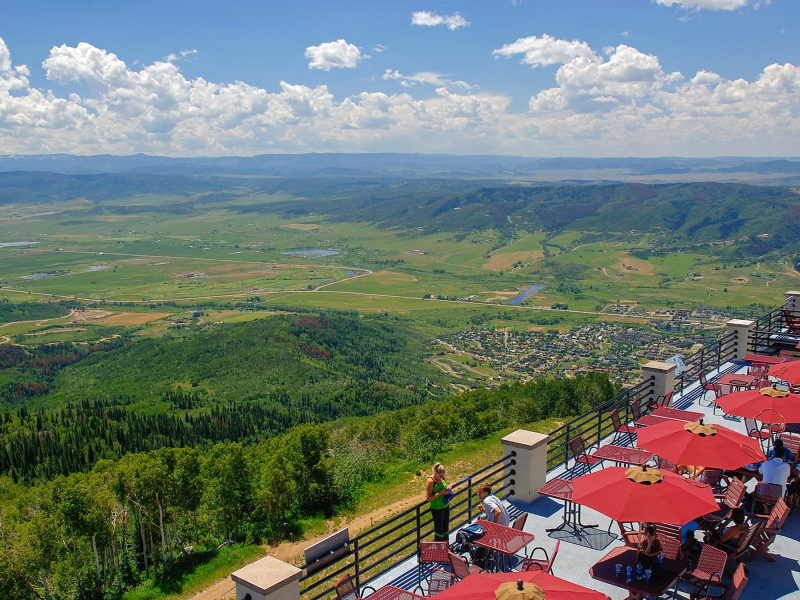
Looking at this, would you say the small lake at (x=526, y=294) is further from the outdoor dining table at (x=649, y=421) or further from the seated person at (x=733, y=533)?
the seated person at (x=733, y=533)

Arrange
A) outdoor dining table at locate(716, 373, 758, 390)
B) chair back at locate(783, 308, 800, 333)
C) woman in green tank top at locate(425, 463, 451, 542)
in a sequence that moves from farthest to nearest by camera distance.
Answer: chair back at locate(783, 308, 800, 333), outdoor dining table at locate(716, 373, 758, 390), woman in green tank top at locate(425, 463, 451, 542)

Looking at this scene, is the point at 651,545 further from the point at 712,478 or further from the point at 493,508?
the point at 712,478

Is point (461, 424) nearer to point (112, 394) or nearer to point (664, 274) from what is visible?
point (112, 394)

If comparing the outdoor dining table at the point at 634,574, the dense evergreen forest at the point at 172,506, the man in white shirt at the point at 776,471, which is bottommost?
the dense evergreen forest at the point at 172,506

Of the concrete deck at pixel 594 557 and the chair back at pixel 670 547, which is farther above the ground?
the chair back at pixel 670 547

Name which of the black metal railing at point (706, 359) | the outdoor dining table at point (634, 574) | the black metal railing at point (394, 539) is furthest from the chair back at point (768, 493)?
the black metal railing at point (706, 359)

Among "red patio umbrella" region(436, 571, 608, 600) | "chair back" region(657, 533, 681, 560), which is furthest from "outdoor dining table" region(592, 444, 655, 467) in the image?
"red patio umbrella" region(436, 571, 608, 600)

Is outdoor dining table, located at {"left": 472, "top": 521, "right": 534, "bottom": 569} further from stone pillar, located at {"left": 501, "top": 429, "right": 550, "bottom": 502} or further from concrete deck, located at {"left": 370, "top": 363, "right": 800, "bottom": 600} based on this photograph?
stone pillar, located at {"left": 501, "top": 429, "right": 550, "bottom": 502}
